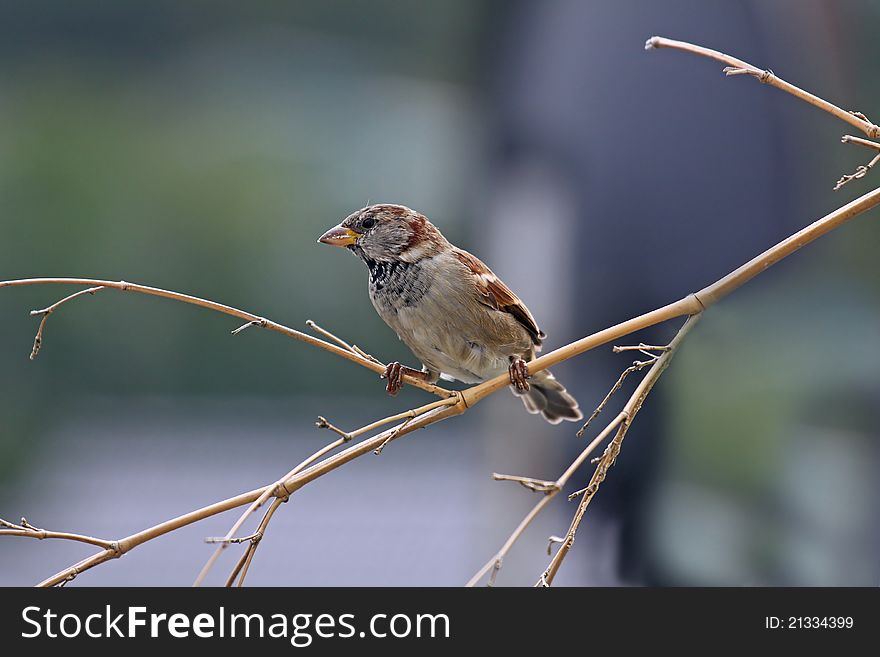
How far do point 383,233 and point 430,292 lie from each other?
0.11 metres

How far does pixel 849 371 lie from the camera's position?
7.70 ft

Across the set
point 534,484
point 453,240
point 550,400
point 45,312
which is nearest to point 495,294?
point 550,400

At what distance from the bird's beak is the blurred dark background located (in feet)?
1.49

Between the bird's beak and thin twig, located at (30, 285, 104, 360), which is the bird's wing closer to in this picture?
the bird's beak

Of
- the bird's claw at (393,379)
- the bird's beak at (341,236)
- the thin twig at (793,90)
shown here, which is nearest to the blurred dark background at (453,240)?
the thin twig at (793,90)

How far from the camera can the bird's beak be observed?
1332mm

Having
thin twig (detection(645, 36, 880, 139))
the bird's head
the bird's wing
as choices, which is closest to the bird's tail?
the bird's wing

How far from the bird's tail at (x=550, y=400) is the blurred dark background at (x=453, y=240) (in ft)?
0.74

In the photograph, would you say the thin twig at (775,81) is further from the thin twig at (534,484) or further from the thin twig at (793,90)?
the thin twig at (534,484)

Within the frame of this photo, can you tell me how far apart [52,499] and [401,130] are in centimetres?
352

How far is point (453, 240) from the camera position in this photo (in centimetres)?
586

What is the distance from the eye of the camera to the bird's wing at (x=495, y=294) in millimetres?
1445

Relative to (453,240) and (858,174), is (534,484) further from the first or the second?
(453,240)
